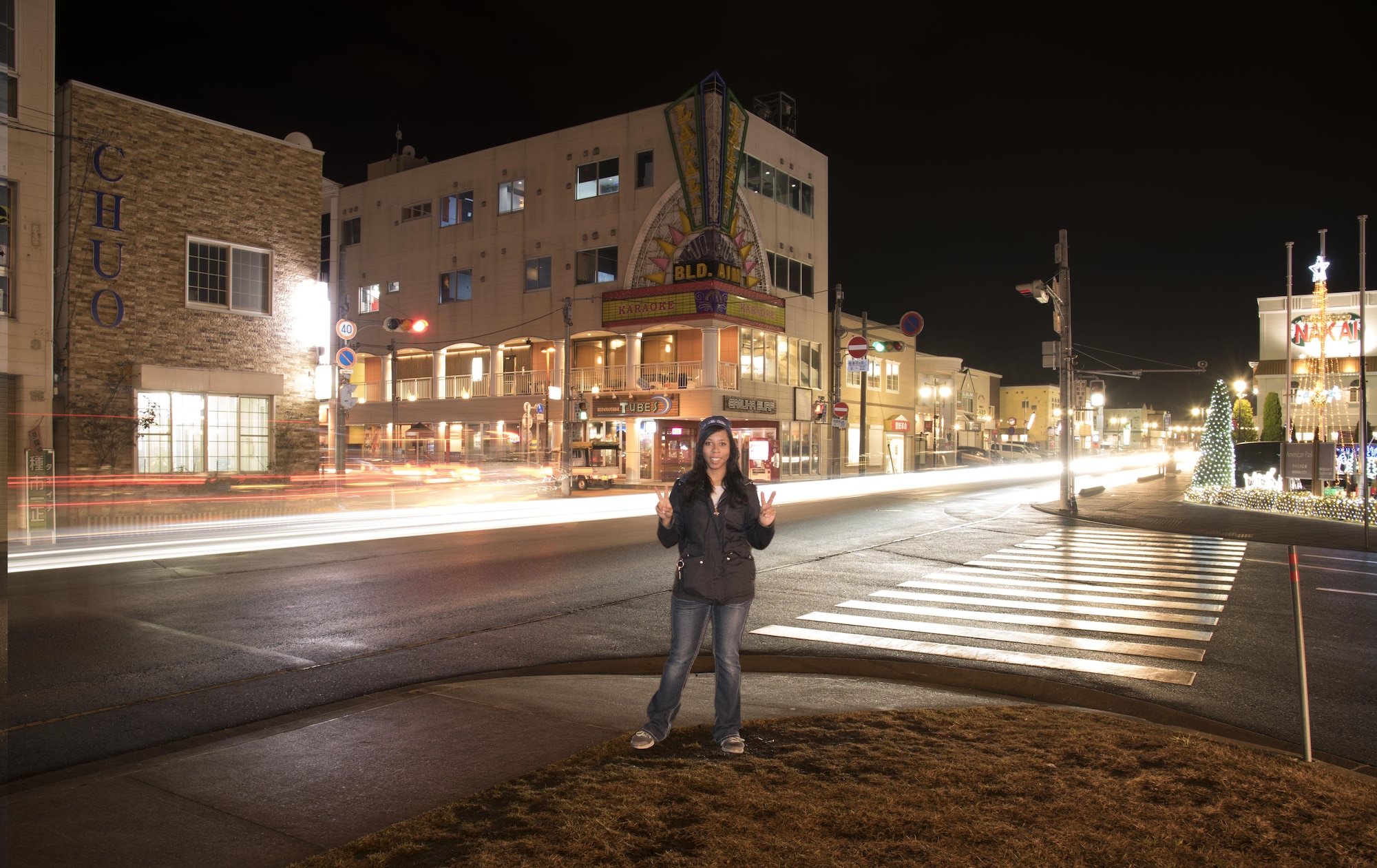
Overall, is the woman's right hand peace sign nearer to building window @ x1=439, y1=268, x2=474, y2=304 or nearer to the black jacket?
the black jacket

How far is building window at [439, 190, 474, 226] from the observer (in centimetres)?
4622

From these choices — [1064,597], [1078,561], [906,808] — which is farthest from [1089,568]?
[906,808]

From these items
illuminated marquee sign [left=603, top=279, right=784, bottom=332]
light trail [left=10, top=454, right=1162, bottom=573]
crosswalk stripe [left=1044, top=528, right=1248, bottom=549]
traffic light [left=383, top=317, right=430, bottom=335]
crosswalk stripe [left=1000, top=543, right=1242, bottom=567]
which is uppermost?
illuminated marquee sign [left=603, top=279, right=784, bottom=332]

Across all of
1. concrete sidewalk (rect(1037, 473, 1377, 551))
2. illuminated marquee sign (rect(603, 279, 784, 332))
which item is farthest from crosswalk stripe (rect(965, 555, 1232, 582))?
illuminated marquee sign (rect(603, 279, 784, 332))

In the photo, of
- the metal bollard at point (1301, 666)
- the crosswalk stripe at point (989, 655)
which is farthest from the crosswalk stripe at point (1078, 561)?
the metal bollard at point (1301, 666)

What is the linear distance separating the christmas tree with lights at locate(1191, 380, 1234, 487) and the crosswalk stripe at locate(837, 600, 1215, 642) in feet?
71.5

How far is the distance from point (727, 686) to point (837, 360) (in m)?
37.5

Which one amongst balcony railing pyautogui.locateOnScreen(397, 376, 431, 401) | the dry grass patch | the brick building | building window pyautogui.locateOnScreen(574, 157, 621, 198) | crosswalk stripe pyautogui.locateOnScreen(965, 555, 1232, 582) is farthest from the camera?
balcony railing pyautogui.locateOnScreen(397, 376, 431, 401)

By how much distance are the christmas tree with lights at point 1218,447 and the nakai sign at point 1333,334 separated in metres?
13.0

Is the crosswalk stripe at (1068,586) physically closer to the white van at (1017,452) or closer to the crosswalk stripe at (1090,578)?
the crosswalk stripe at (1090,578)

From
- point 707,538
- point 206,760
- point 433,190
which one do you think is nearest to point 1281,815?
point 707,538

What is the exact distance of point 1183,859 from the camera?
11.4 feet

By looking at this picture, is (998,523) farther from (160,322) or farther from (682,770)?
(160,322)

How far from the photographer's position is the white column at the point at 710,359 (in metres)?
38.4
